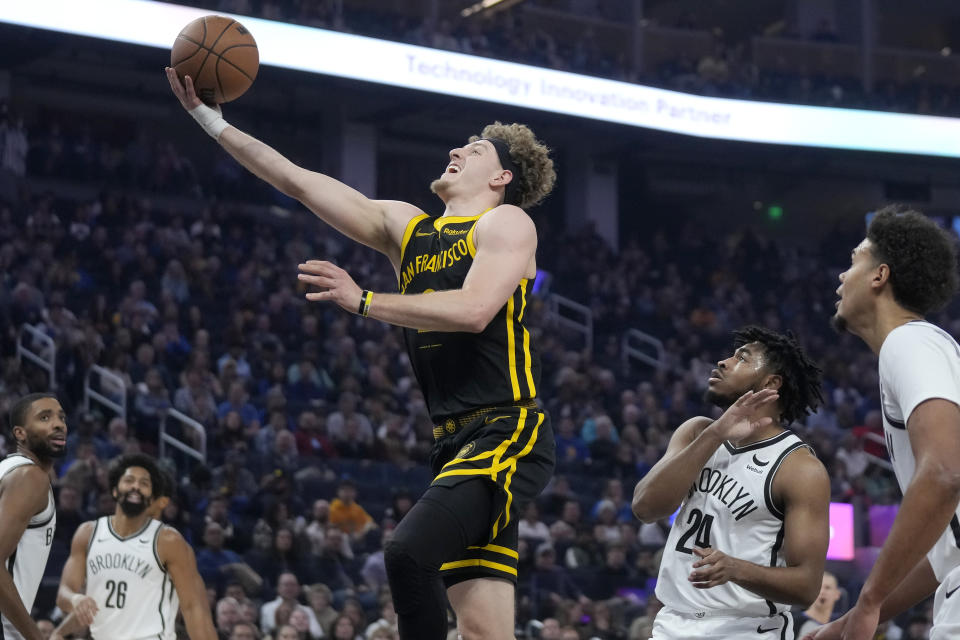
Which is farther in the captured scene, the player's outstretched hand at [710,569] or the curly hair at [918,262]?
the player's outstretched hand at [710,569]

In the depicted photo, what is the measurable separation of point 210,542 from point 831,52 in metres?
18.6

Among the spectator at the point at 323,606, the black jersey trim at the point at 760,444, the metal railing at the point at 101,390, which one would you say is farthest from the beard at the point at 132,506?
the metal railing at the point at 101,390

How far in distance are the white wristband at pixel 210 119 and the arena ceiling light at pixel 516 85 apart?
42.4 feet

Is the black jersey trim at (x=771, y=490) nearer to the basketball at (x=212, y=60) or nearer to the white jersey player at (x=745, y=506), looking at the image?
the white jersey player at (x=745, y=506)

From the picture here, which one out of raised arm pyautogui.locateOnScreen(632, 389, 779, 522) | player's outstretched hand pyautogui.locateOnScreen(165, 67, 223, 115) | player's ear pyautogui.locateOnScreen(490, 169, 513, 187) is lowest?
raised arm pyautogui.locateOnScreen(632, 389, 779, 522)

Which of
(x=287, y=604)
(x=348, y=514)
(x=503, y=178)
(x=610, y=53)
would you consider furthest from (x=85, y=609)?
(x=610, y=53)

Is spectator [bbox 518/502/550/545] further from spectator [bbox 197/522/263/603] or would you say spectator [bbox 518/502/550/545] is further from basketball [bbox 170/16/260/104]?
basketball [bbox 170/16/260/104]

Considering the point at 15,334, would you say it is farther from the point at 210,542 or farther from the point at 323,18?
the point at 323,18

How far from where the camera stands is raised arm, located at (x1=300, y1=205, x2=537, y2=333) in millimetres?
3420

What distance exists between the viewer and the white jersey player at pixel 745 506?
382 cm

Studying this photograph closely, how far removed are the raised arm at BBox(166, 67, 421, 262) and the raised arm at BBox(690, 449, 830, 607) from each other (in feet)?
4.97

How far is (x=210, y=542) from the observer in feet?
33.4

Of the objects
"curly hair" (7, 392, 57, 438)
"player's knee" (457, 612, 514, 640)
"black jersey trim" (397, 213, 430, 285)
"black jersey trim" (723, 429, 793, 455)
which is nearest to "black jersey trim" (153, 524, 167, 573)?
"curly hair" (7, 392, 57, 438)

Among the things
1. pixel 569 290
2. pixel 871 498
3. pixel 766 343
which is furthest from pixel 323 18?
pixel 766 343
